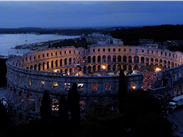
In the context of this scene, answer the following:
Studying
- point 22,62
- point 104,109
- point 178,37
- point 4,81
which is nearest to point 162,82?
point 104,109

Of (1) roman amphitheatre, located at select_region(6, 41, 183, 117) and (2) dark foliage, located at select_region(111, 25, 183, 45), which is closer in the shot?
(1) roman amphitheatre, located at select_region(6, 41, 183, 117)

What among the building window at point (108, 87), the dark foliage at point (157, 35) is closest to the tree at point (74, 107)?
the building window at point (108, 87)

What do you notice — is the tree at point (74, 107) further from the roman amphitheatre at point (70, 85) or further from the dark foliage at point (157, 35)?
the dark foliage at point (157, 35)

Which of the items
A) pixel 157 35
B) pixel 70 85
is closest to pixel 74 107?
pixel 70 85

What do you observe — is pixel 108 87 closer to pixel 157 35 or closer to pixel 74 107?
pixel 74 107

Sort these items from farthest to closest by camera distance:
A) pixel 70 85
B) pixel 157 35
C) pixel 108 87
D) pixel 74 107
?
1. pixel 157 35
2. pixel 108 87
3. pixel 70 85
4. pixel 74 107

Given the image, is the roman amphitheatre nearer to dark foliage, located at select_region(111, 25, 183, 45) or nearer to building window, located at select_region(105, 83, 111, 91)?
building window, located at select_region(105, 83, 111, 91)

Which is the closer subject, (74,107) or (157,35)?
(74,107)

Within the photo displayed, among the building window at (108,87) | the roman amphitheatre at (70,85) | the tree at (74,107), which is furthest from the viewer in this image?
the building window at (108,87)

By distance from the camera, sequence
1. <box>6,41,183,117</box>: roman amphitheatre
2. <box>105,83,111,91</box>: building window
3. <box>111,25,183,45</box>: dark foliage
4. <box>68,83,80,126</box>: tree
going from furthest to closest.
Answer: <box>111,25,183,45</box>: dark foliage → <box>105,83,111,91</box>: building window → <box>6,41,183,117</box>: roman amphitheatre → <box>68,83,80,126</box>: tree

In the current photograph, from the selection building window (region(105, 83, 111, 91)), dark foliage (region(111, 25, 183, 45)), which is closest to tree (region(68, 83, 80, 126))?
building window (region(105, 83, 111, 91))

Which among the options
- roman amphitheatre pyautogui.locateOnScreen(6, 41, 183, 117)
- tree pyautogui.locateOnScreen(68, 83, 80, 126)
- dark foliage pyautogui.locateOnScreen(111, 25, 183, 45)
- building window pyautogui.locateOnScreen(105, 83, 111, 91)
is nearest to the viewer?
tree pyautogui.locateOnScreen(68, 83, 80, 126)
